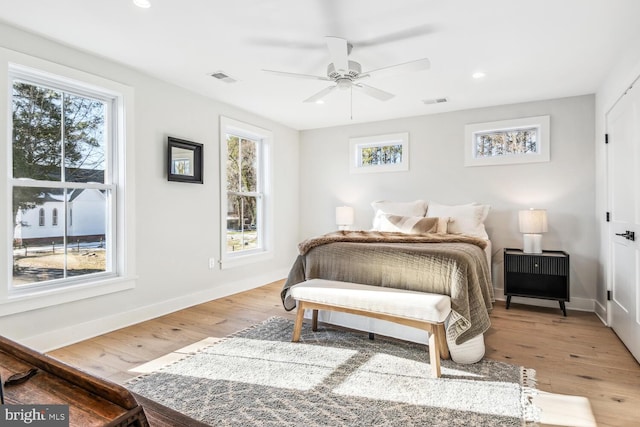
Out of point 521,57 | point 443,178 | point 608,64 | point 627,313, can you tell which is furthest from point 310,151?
point 627,313

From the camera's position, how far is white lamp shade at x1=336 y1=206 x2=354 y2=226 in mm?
5048

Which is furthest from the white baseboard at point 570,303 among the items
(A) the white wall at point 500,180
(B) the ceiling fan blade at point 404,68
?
(B) the ceiling fan blade at point 404,68

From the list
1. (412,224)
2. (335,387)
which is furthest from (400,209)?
(335,387)

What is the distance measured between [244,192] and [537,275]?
3.74 metres

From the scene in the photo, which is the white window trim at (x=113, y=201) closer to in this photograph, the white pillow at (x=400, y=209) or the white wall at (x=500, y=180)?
the white pillow at (x=400, y=209)

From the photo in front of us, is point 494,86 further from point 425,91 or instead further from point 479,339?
point 479,339

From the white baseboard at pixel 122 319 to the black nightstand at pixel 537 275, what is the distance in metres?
3.21

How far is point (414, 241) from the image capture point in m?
3.22

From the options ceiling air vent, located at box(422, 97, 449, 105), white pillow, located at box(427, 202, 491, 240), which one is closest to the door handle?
white pillow, located at box(427, 202, 491, 240)

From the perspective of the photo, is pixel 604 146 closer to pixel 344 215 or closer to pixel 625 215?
pixel 625 215

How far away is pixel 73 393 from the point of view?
70 centimetres

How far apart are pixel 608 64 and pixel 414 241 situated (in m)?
2.33

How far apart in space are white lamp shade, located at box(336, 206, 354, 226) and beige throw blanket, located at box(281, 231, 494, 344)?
1762mm

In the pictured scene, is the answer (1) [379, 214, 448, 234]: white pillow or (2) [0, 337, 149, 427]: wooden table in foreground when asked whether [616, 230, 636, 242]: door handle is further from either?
(2) [0, 337, 149, 427]: wooden table in foreground
